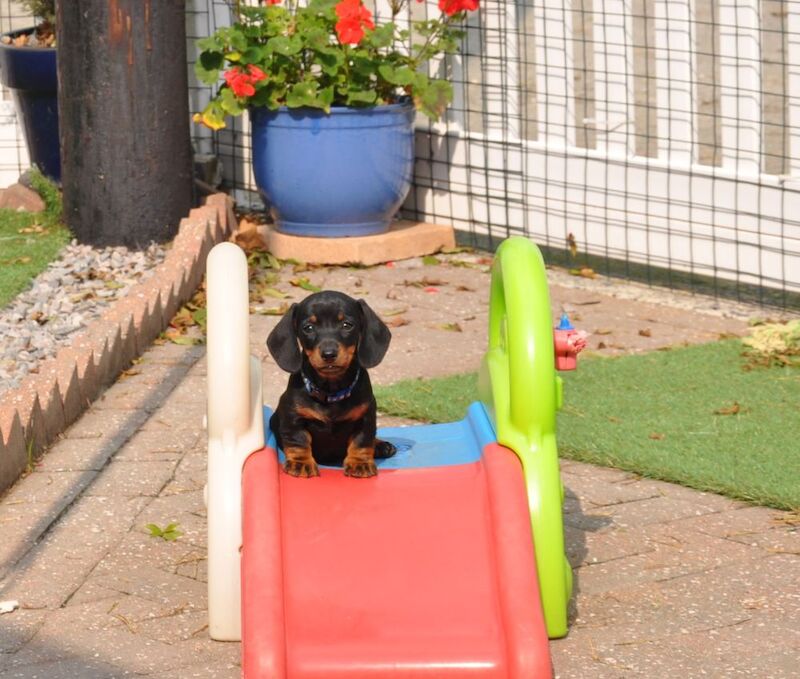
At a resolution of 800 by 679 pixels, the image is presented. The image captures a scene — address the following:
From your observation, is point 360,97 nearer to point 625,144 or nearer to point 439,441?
point 625,144

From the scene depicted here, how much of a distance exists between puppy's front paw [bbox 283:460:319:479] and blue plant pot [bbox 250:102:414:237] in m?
4.23

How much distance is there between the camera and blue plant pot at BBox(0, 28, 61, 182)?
343 inches

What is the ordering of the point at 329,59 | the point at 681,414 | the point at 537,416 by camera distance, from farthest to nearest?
1. the point at 329,59
2. the point at 681,414
3. the point at 537,416

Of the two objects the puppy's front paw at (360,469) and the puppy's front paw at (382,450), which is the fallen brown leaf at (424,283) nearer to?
the puppy's front paw at (382,450)

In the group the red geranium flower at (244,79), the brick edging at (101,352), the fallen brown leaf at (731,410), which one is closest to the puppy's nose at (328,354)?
the brick edging at (101,352)

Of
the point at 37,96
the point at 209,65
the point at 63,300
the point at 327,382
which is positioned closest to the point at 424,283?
the point at 209,65

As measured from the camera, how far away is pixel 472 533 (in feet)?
12.2

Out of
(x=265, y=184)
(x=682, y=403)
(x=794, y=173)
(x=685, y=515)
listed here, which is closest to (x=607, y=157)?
(x=794, y=173)

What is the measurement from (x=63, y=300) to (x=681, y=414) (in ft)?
10.0

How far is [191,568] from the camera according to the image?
4.30 metres

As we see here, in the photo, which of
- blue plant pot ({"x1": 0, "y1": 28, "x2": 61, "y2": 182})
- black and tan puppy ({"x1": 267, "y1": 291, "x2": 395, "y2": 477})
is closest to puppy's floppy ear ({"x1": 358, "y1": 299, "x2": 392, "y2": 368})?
black and tan puppy ({"x1": 267, "y1": 291, "x2": 395, "y2": 477})

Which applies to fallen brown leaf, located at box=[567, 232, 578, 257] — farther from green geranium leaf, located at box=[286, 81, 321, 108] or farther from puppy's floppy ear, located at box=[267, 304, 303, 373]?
puppy's floppy ear, located at box=[267, 304, 303, 373]

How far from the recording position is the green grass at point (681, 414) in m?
4.96

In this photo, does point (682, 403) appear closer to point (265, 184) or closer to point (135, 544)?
point (135, 544)
